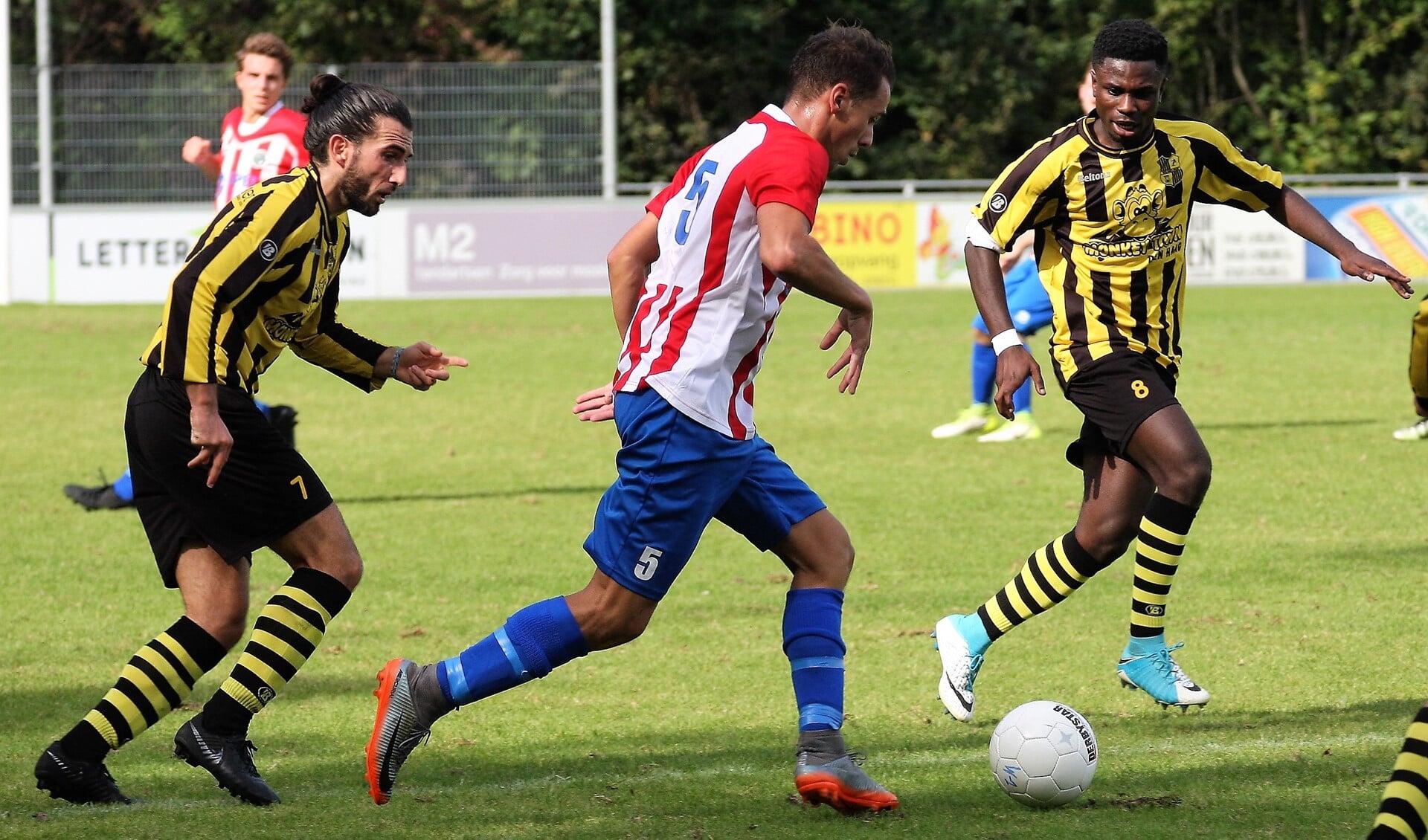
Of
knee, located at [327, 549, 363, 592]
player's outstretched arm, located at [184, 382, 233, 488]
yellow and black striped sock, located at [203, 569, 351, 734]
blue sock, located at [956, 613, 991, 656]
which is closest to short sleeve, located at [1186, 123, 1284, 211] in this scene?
blue sock, located at [956, 613, 991, 656]

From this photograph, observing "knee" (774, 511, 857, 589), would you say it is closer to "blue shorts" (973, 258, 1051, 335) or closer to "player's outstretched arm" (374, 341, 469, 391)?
"player's outstretched arm" (374, 341, 469, 391)

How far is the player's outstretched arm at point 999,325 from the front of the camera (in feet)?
16.3

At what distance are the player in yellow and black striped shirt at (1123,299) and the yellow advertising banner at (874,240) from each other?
17.3 meters

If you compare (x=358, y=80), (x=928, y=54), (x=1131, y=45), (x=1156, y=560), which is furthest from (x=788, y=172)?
(x=928, y=54)

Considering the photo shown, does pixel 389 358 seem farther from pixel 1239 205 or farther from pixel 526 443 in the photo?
pixel 526 443

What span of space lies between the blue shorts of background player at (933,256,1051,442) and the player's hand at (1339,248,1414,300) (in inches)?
212

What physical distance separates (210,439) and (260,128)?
474 centimetres

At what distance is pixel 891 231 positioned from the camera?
22953 mm

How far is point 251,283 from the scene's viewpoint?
4293 mm

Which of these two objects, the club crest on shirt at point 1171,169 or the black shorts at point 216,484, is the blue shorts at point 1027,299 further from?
the black shorts at point 216,484

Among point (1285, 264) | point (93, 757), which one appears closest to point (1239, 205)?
point (93, 757)

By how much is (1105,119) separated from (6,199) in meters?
19.2

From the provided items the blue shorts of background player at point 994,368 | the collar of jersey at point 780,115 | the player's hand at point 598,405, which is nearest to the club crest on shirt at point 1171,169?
the collar of jersey at point 780,115

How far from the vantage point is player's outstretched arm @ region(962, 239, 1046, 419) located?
4969 millimetres
